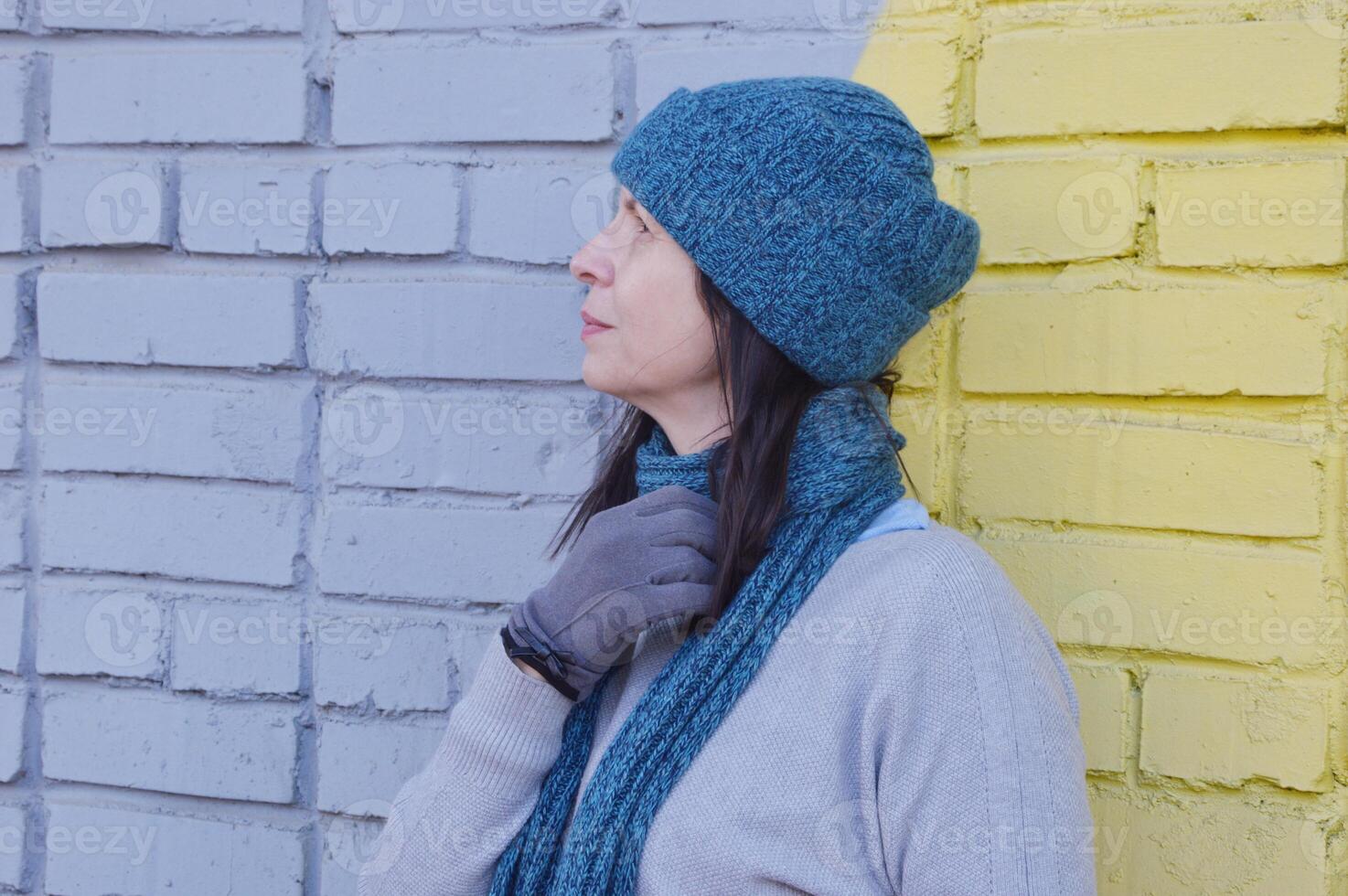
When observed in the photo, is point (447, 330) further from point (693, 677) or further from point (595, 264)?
point (693, 677)

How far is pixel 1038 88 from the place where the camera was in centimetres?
137

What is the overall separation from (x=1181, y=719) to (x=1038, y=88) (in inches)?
31.9

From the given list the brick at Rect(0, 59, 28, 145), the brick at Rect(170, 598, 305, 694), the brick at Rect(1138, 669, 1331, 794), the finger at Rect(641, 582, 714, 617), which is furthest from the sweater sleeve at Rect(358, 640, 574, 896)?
the brick at Rect(0, 59, 28, 145)

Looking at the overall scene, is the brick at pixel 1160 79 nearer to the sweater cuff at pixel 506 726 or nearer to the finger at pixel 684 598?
the finger at pixel 684 598

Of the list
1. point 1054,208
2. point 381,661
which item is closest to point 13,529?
point 381,661

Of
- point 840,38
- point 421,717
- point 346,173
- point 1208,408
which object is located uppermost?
point 840,38

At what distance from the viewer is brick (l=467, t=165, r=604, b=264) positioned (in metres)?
1.51

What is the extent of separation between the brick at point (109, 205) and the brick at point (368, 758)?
31.0 inches

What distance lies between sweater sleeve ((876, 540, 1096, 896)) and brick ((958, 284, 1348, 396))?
412 mm

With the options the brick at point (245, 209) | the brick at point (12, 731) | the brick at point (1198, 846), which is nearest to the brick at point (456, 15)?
the brick at point (245, 209)

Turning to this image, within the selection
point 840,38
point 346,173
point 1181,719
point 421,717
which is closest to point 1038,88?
point 840,38

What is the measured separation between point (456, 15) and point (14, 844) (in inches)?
56.8

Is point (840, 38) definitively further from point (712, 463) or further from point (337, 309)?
point (337, 309)

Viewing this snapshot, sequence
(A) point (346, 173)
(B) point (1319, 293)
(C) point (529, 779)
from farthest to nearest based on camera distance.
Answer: (A) point (346, 173) → (B) point (1319, 293) → (C) point (529, 779)
